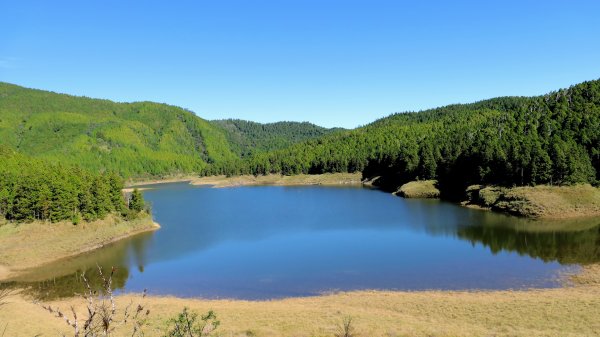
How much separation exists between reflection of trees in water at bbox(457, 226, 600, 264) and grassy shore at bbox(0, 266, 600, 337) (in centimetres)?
869

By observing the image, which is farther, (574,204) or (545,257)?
(574,204)

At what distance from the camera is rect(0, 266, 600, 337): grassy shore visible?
2952cm

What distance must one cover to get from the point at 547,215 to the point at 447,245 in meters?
27.9

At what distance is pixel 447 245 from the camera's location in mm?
60094

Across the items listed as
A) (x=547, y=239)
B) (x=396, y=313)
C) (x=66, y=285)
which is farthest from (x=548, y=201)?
(x=66, y=285)

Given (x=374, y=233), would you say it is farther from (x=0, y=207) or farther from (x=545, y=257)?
(x=0, y=207)

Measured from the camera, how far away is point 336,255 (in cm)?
5622

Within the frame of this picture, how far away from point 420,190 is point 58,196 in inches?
3346

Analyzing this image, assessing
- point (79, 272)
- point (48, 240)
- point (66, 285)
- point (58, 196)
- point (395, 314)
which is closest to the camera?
point (395, 314)

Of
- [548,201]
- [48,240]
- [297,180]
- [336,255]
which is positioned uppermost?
[297,180]

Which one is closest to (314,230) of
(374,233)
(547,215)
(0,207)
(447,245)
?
(374,233)

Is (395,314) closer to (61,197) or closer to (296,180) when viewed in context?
(61,197)

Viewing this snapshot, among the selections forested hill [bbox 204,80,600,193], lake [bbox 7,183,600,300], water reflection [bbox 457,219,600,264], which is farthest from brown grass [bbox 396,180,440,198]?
water reflection [bbox 457,219,600,264]

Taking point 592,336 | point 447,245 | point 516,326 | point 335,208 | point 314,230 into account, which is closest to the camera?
point 592,336
